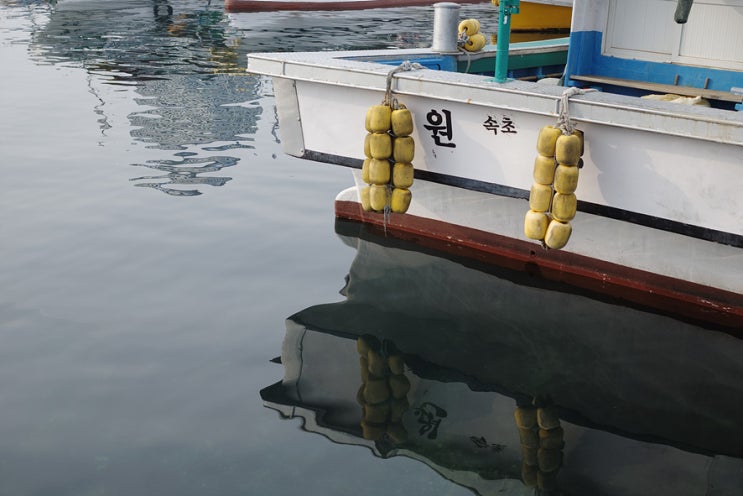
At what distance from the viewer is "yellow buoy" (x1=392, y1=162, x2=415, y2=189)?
23.5 ft

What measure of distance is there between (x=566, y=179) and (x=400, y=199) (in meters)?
1.56

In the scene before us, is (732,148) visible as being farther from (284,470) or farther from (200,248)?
(200,248)

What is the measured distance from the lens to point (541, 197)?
21.1 feet

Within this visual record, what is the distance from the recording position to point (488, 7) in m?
35.9

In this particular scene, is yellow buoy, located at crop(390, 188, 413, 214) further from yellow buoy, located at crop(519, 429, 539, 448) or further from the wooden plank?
the wooden plank

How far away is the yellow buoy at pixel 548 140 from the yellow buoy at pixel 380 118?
4.42 ft

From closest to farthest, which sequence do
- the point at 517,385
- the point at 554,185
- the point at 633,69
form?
1. the point at 517,385
2. the point at 554,185
3. the point at 633,69

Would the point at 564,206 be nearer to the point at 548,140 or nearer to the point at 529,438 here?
the point at 548,140

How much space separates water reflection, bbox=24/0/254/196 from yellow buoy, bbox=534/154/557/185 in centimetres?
499

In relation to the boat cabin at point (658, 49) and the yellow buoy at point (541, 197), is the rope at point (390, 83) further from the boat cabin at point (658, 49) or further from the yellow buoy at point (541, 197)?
the boat cabin at point (658, 49)

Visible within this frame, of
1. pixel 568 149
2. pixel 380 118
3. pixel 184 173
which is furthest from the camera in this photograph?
pixel 184 173

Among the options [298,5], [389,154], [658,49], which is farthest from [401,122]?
[298,5]

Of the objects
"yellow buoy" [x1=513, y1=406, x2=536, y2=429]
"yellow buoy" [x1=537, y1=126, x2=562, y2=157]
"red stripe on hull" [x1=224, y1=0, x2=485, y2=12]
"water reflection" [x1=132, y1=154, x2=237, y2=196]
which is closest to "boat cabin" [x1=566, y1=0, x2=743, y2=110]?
"yellow buoy" [x1=537, y1=126, x2=562, y2=157]

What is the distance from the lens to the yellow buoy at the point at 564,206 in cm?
636
